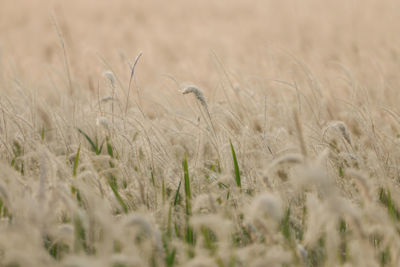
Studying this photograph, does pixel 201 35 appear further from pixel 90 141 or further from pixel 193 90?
pixel 193 90

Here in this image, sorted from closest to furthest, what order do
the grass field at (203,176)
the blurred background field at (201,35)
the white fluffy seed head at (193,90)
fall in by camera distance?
the grass field at (203,176), the white fluffy seed head at (193,90), the blurred background field at (201,35)

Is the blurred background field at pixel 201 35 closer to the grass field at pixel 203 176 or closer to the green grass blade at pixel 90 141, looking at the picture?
the grass field at pixel 203 176

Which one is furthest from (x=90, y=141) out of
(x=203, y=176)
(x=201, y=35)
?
(x=201, y=35)

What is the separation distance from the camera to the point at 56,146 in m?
1.56

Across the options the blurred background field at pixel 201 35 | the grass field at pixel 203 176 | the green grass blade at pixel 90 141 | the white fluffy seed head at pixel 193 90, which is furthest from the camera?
the blurred background field at pixel 201 35

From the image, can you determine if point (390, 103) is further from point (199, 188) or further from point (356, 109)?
point (199, 188)

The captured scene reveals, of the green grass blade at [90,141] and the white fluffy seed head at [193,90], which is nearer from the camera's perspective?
the white fluffy seed head at [193,90]

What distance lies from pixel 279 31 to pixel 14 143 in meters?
3.97

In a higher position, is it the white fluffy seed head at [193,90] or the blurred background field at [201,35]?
the blurred background field at [201,35]

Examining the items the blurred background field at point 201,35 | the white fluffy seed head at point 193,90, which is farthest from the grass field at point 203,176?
the blurred background field at point 201,35

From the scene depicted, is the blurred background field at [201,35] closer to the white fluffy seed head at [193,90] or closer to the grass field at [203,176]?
the grass field at [203,176]

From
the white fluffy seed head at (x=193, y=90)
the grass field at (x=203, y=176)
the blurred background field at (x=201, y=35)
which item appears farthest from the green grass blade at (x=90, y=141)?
the blurred background field at (x=201, y=35)

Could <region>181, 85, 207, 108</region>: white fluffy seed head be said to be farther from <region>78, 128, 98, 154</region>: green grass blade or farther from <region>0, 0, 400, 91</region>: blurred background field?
<region>0, 0, 400, 91</region>: blurred background field

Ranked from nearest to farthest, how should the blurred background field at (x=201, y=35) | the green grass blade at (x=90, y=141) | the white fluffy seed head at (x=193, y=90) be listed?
the white fluffy seed head at (x=193, y=90) → the green grass blade at (x=90, y=141) → the blurred background field at (x=201, y=35)
